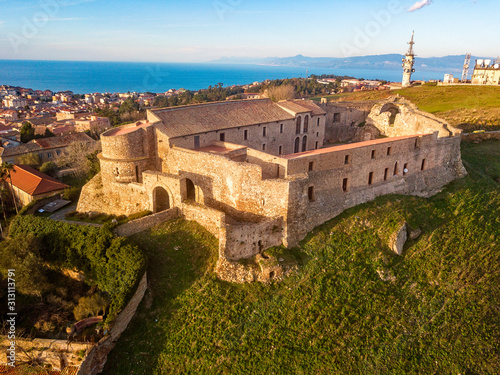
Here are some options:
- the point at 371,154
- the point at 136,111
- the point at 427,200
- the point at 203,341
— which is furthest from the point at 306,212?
the point at 136,111

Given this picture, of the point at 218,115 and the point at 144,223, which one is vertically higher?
the point at 218,115

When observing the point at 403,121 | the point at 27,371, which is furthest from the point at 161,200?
the point at 403,121

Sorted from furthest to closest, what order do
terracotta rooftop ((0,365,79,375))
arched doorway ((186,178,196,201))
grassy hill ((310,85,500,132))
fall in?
grassy hill ((310,85,500,132))
arched doorway ((186,178,196,201))
terracotta rooftop ((0,365,79,375))

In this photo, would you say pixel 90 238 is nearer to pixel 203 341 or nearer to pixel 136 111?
pixel 203 341

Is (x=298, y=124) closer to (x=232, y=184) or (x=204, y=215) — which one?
(x=232, y=184)

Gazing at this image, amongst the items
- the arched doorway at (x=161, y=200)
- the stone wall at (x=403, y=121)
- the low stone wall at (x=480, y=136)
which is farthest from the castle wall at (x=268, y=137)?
the low stone wall at (x=480, y=136)

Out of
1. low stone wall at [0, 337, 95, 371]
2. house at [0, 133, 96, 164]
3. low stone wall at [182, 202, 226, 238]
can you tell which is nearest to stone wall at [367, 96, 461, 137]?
low stone wall at [182, 202, 226, 238]

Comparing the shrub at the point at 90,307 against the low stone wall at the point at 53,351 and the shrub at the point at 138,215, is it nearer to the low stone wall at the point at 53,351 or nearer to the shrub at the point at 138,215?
the low stone wall at the point at 53,351

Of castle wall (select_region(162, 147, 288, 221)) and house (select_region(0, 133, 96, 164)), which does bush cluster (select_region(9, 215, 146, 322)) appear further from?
house (select_region(0, 133, 96, 164))
